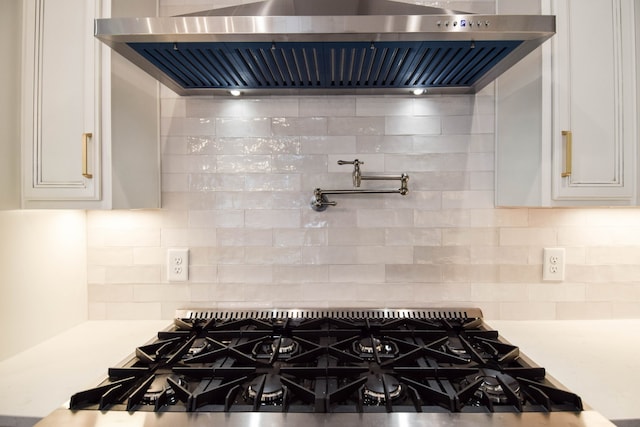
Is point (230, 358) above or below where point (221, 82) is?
below

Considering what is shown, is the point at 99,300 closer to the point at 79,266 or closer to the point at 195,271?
the point at 79,266

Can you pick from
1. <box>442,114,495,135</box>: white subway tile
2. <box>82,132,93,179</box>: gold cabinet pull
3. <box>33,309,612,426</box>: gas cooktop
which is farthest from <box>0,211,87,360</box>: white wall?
<box>442,114,495,135</box>: white subway tile

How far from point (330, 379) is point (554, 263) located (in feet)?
→ 3.53

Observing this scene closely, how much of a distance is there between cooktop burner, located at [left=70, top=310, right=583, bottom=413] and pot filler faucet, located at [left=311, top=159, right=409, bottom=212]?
0.44 m

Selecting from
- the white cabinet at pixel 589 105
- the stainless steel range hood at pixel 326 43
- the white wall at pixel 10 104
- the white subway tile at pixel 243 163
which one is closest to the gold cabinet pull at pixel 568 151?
the white cabinet at pixel 589 105

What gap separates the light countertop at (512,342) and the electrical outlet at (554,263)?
195mm

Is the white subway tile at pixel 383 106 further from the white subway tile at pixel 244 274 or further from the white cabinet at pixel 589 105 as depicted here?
the white subway tile at pixel 244 274

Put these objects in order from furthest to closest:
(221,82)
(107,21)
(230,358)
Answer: (221,82)
(230,358)
(107,21)

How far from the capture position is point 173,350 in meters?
1.15

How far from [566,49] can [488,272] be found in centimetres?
83

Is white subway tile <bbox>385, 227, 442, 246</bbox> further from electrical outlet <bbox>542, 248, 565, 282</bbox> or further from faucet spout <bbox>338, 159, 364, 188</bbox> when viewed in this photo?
electrical outlet <bbox>542, 248, 565, 282</bbox>

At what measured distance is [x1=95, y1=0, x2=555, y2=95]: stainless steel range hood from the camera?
925 mm

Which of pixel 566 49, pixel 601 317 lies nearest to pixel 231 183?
pixel 566 49

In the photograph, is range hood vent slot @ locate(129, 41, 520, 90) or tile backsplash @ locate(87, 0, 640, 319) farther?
tile backsplash @ locate(87, 0, 640, 319)
